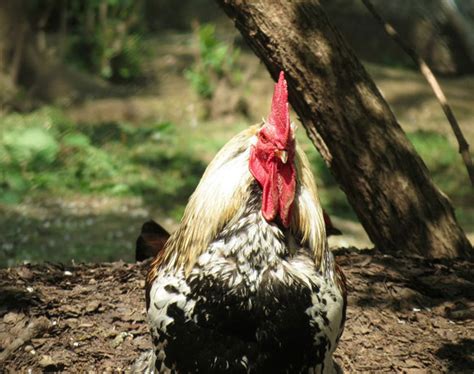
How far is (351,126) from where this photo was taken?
471 centimetres

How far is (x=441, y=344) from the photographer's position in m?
4.15

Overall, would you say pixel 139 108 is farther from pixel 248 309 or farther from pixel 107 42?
pixel 248 309

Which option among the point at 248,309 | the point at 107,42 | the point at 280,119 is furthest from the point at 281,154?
the point at 107,42

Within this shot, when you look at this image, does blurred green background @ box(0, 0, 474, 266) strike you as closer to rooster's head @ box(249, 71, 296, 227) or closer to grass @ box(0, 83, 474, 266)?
grass @ box(0, 83, 474, 266)

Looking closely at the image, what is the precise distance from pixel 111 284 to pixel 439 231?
6.66 feet

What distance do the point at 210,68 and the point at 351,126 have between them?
6.89 m

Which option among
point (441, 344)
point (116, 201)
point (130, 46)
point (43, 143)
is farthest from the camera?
point (130, 46)

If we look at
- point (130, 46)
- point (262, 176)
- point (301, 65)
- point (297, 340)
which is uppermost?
point (130, 46)

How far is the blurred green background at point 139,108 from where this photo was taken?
8156 mm

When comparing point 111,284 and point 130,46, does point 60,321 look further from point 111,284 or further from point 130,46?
point 130,46

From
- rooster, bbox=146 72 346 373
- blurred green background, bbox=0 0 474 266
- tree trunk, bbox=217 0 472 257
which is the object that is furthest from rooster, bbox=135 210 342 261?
blurred green background, bbox=0 0 474 266

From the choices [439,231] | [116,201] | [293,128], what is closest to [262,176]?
[293,128]

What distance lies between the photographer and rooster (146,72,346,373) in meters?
3.16

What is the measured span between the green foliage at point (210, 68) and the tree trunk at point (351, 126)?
6648 mm
